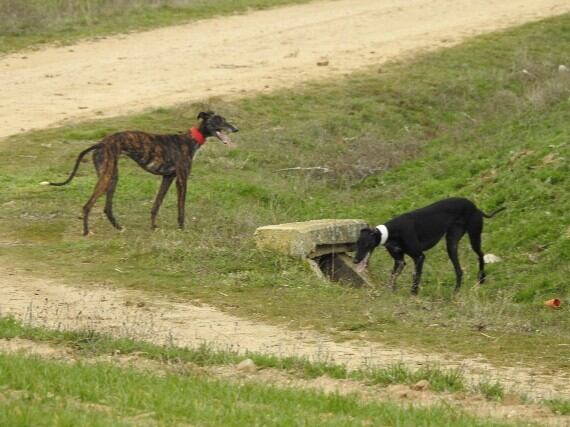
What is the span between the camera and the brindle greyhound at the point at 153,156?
45.9ft

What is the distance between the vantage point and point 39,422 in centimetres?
656

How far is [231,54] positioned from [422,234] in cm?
951

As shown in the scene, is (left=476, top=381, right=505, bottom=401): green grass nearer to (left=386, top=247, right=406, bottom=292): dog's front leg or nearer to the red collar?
(left=386, top=247, right=406, bottom=292): dog's front leg

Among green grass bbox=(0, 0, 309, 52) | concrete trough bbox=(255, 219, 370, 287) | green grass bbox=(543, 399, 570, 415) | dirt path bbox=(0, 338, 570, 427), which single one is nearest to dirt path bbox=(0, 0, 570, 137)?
green grass bbox=(0, 0, 309, 52)

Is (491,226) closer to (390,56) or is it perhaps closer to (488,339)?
(488,339)

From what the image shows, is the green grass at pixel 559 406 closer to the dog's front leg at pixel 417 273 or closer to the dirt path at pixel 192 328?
the dirt path at pixel 192 328

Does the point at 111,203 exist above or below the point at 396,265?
above

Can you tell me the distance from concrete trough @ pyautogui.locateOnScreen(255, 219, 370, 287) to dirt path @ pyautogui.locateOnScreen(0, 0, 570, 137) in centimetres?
592

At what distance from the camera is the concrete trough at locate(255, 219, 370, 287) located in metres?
12.6

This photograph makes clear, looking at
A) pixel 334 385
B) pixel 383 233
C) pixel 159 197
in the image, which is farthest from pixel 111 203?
pixel 334 385

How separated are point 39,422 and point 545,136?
37.5ft

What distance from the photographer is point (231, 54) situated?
22.0 metres

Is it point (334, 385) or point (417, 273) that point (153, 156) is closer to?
point (417, 273)

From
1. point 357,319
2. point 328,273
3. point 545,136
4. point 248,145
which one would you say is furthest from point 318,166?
point 357,319
